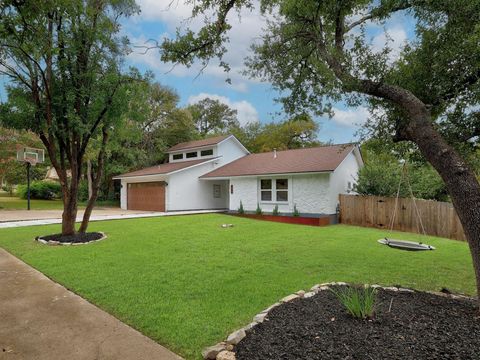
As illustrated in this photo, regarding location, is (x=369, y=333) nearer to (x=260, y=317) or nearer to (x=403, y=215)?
Answer: (x=260, y=317)

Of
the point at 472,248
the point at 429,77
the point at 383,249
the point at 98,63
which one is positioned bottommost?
the point at 383,249

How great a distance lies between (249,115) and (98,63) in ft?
105

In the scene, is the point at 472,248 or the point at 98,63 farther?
the point at 98,63

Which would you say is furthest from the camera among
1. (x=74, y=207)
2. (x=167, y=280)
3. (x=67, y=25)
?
(x=74, y=207)

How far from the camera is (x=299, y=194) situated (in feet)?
58.6

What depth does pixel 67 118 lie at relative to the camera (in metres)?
9.54

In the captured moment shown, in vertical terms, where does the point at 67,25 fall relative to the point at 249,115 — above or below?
below

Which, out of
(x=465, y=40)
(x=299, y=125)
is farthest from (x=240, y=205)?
(x=299, y=125)

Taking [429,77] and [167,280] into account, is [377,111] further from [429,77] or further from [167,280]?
[167,280]

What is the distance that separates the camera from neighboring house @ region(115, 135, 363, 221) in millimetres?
17219

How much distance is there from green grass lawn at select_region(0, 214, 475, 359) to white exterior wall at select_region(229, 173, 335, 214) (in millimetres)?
5401

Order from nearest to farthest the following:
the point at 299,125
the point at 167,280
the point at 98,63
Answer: the point at 167,280 → the point at 98,63 → the point at 299,125

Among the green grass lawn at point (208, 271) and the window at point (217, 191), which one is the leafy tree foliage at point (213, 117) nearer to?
the window at point (217, 191)

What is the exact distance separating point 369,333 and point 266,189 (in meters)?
16.2
